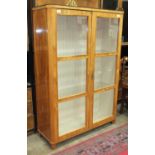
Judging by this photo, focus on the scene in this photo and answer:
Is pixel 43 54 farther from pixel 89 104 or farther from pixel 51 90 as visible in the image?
pixel 89 104

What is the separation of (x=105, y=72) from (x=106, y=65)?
11 cm

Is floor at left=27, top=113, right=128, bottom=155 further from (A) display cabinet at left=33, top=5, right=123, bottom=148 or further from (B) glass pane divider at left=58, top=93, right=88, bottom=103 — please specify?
(B) glass pane divider at left=58, top=93, right=88, bottom=103

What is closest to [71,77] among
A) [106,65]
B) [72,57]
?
[72,57]

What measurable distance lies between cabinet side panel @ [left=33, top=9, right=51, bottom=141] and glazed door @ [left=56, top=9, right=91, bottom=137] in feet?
0.54

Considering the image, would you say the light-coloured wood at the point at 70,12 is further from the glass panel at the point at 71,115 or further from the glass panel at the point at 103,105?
the glass panel at the point at 103,105

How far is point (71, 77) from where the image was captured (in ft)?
8.61

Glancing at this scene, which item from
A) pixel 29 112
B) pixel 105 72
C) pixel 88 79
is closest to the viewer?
pixel 88 79

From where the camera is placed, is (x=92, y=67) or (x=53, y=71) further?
(x=92, y=67)

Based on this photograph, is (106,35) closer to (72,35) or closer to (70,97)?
(72,35)

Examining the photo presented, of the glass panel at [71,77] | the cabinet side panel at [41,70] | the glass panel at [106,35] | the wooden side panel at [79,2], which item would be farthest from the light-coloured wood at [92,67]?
the cabinet side panel at [41,70]

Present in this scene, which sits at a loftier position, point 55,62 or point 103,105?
point 55,62

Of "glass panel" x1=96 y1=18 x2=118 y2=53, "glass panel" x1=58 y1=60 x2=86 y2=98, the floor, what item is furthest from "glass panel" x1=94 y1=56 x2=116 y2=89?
the floor
